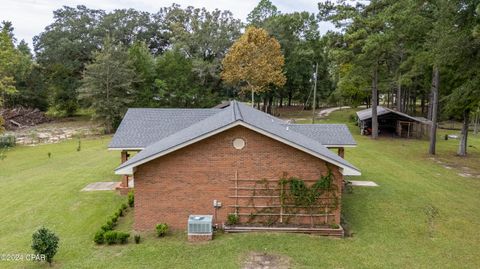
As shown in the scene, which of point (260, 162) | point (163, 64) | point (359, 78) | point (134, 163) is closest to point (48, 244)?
point (134, 163)

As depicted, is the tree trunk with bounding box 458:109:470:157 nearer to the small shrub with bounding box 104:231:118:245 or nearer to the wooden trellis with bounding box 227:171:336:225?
the wooden trellis with bounding box 227:171:336:225

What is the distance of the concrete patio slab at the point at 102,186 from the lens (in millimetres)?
20553

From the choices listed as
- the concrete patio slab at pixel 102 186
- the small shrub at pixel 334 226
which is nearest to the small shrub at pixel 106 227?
the concrete patio slab at pixel 102 186

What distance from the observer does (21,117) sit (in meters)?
54.5

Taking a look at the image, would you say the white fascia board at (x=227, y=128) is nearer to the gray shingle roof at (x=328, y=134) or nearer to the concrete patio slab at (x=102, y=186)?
the gray shingle roof at (x=328, y=134)

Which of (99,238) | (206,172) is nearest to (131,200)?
(99,238)

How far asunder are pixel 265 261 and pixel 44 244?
264 inches

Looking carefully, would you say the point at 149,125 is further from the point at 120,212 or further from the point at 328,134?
the point at 328,134

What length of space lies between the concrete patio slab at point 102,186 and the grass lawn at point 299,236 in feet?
2.43

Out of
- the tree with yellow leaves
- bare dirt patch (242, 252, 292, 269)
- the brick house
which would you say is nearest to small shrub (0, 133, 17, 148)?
the tree with yellow leaves

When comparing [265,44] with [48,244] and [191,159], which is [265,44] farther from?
[48,244]

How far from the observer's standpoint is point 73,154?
32.2m

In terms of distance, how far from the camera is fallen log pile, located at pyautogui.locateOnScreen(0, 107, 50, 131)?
51263mm

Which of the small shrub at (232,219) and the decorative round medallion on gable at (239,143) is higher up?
the decorative round medallion on gable at (239,143)
